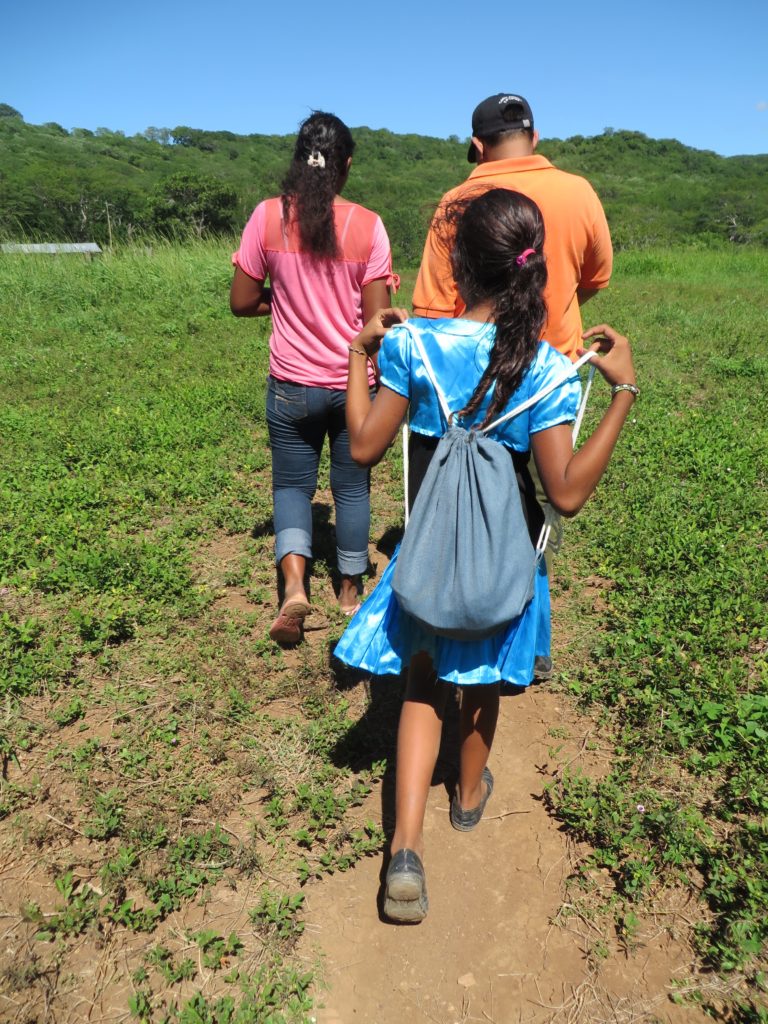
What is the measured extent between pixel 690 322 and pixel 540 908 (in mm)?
8876

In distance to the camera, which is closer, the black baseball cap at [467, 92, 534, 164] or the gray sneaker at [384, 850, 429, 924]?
the gray sneaker at [384, 850, 429, 924]

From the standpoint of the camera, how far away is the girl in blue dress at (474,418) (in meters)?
1.74

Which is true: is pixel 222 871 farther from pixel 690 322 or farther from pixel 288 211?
pixel 690 322

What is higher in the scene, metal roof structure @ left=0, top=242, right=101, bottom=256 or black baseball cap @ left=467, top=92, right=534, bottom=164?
black baseball cap @ left=467, top=92, right=534, bottom=164

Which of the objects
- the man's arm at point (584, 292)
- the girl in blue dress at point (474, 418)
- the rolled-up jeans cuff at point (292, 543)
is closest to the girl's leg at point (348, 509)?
the rolled-up jeans cuff at point (292, 543)

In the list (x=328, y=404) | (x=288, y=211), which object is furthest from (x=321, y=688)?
(x=288, y=211)

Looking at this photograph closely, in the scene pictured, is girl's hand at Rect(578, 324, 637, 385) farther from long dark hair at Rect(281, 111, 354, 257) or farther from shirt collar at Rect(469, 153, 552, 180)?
long dark hair at Rect(281, 111, 354, 257)

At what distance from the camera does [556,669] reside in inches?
125

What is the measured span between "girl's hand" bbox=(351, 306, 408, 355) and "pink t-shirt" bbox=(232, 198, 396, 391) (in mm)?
899

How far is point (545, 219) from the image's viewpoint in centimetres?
240

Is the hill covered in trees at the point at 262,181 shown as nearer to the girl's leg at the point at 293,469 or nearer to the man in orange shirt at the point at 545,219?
the man in orange shirt at the point at 545,219

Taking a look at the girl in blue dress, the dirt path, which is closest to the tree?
the girl in blue dress

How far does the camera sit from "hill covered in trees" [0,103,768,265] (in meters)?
25.1

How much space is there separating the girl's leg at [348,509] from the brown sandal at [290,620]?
446mm
